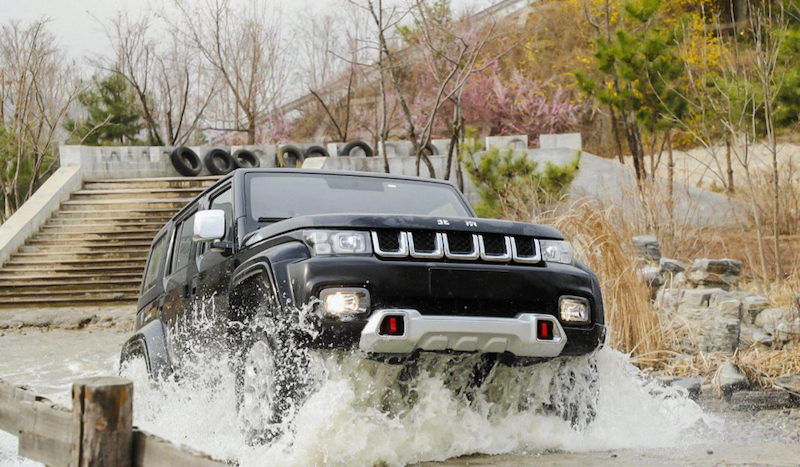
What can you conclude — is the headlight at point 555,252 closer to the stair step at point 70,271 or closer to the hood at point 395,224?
the hood at point 395,224

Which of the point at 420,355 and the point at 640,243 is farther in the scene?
the point at 640,243

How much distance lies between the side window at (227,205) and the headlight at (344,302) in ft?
4.08

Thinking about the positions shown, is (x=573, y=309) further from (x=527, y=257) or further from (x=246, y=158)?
(x=246, y=158)

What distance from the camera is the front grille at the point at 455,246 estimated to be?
14.6 ft

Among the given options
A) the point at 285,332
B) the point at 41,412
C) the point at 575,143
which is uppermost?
the point at 575,143

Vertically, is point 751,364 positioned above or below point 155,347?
below

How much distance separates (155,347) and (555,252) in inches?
113

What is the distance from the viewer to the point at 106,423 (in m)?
3.28

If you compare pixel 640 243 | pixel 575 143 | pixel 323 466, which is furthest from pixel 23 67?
pixel 323 466

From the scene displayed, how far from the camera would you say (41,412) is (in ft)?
12.5

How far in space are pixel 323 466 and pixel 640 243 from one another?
750cm

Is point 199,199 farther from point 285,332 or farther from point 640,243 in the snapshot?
point 640,243

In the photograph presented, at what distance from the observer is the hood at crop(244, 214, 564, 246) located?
4453 millimetres

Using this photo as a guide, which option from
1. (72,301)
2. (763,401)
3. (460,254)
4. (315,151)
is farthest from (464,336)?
(315,151)
